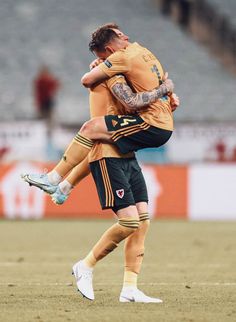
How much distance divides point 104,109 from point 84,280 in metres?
1.34

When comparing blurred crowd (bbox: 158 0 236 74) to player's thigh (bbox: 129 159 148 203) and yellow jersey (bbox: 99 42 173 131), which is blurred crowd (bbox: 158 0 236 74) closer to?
player's thigh (bbox: 129 159 148 203)

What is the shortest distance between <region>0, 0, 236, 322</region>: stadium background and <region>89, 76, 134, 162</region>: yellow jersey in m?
1.13

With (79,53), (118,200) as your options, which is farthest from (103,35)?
(79,53)

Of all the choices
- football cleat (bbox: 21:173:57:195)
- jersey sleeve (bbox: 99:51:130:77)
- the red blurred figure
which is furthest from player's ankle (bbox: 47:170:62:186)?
the red blurred figure

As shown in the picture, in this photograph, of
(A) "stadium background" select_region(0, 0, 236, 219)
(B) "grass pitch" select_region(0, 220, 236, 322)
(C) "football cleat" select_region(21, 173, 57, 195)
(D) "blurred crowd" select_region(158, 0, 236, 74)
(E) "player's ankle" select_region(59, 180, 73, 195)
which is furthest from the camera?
(D) "blurred crowd" select_region(158, 0, 236, 74)

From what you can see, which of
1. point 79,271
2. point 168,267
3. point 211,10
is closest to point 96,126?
point 79,271

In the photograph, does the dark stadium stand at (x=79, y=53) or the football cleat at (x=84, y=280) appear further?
the dark stadium stand at (x=79, y=53)

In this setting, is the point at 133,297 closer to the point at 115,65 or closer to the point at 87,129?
the point at 87,129

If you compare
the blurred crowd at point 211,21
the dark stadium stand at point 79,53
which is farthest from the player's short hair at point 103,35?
the blurred crowd at point 211,21

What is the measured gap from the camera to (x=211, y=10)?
3403cm

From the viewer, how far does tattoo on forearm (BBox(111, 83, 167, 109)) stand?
8.50 m

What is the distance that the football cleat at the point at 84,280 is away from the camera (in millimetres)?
8688

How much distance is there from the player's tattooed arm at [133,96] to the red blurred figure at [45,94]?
1828 centimetres

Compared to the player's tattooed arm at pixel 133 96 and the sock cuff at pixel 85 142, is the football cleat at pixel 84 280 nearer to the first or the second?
the sock cuff at pixel 85 142
